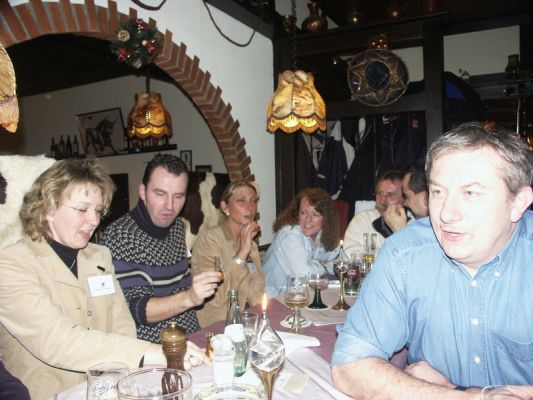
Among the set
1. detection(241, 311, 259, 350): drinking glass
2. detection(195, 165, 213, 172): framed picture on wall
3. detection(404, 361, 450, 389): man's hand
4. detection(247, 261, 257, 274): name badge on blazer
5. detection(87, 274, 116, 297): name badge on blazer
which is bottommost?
detection(404, 361, 450, 389): man's hand

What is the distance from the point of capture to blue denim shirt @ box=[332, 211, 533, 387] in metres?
1.43

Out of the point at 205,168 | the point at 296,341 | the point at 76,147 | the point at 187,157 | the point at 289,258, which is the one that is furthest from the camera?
the point at 76,147

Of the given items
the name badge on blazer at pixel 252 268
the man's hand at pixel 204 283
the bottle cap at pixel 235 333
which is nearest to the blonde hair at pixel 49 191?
the man's hand at pixel 204 283

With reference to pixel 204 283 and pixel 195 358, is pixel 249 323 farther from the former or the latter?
pixel 204 283

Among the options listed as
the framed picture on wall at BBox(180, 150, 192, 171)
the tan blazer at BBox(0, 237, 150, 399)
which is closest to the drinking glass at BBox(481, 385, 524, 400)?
the tan blazer at BBox(0, 237, 150, 399)

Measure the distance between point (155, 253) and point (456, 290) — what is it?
5.39 ft

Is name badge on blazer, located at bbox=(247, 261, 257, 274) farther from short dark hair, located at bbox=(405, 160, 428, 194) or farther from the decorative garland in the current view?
the decorative garland

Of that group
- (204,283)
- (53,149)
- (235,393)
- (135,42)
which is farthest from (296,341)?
(53,149)

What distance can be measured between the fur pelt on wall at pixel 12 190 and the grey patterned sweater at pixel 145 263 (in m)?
0.46

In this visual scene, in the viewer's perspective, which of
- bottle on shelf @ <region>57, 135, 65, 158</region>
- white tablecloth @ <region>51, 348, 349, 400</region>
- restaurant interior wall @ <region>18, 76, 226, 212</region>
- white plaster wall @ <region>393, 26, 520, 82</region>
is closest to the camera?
white tablecloth @ <region>51, 348, 349, 400</region>

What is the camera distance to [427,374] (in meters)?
1.37

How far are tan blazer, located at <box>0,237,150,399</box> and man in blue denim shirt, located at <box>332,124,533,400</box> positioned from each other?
81 cm

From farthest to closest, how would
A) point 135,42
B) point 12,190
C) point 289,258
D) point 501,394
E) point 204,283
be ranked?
point 289,258 → point 135,42 → point 12,190 → point 204,283 → point 501,394

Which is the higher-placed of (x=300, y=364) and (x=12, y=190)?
(x=12, y=190)
